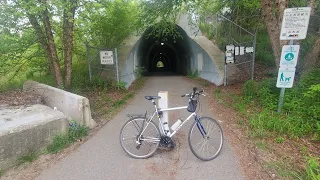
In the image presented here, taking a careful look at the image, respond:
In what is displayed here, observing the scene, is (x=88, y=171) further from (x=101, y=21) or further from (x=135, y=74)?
(x=135, y=74)

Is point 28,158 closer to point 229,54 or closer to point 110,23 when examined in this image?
point 110,23

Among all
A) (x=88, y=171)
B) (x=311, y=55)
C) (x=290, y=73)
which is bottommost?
(x=88, y=171)

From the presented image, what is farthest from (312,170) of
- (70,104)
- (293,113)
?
(70,104)

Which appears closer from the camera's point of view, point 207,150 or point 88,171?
point 88,171

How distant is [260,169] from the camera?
10.5 feet

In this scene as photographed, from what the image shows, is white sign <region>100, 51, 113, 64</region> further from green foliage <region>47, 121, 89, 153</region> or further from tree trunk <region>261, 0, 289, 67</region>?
tree trunk <region>261, 0, 289, 67</region>

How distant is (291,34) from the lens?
14.4ft

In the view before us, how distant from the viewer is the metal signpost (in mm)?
4246

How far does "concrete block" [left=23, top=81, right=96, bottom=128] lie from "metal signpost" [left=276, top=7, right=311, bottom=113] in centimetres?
469

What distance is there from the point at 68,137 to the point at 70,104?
102 cm

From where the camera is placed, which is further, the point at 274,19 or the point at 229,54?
the point at 229,54

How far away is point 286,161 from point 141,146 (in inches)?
99.7

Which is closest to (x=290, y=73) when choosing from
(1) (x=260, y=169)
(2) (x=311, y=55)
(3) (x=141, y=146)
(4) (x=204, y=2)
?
(2) (x=311, y=55)

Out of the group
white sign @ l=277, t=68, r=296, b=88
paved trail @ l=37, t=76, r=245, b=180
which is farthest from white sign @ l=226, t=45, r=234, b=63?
paved trail @ l=37, t=76, r=245, b=180
